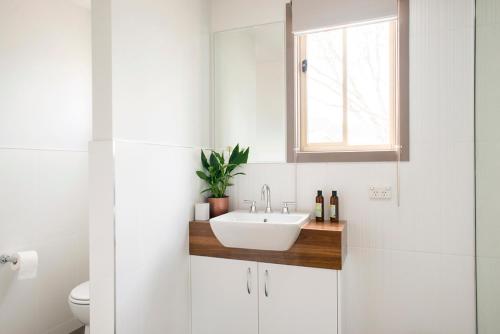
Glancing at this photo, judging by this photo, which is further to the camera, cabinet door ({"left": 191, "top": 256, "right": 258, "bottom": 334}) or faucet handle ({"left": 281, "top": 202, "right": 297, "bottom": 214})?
faucet handle ({"left": 281, "top": 202, "right": 297, "bottom": 214})

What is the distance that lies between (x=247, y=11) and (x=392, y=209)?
1.66m

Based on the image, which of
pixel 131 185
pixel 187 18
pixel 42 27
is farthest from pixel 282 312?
pixel 42 27

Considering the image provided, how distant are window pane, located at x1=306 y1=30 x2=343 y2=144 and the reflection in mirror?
0.19 metres

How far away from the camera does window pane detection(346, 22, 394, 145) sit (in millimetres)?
1982

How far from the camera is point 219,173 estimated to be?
7.00ft

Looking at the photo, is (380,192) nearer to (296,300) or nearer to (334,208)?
(334,208)

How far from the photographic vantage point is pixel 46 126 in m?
2.25

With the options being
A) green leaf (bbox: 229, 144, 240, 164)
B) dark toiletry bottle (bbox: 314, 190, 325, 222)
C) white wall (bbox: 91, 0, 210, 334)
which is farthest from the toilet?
dark toiletry bottle (bbox: 314, 190, 325, 222)

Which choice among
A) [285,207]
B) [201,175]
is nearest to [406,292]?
[285,207]

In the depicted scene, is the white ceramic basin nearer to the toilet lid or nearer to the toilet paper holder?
the toilet lid

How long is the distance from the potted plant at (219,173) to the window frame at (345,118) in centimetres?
35

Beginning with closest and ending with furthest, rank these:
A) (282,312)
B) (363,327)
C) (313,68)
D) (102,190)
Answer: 1. (102,190)
2. (282,312)
3. (363,327)
4. (313,68)

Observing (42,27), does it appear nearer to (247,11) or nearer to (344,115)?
(247,11)

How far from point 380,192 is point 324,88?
771 millimetres
